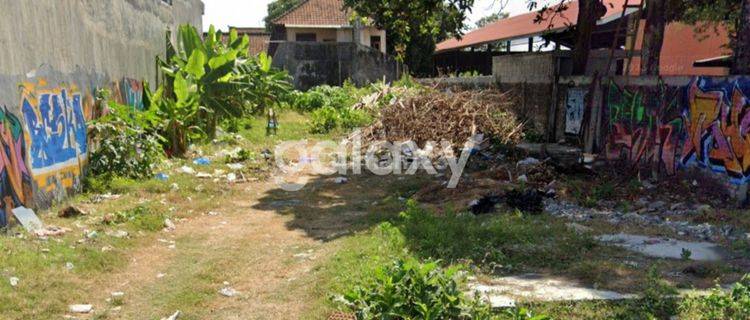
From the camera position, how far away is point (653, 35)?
32.7 feet

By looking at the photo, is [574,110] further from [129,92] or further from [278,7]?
[278,7]

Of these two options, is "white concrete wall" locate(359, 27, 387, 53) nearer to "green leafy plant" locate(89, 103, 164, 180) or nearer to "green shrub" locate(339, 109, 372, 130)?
"green shrub" locate(339, 109, 372, 130)

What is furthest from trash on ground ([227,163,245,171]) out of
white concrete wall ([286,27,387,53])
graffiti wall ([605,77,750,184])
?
white concrete wall ([286,27,387,53])

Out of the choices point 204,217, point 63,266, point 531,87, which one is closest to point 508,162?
point 531,87

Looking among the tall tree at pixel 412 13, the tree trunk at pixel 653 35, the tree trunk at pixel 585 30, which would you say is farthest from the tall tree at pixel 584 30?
the tall tree at pixel 412 13

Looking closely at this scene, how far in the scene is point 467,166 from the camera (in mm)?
10711

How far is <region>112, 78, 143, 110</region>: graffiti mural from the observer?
966 cm

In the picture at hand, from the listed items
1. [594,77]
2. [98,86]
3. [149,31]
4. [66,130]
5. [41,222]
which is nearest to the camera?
[41,222]

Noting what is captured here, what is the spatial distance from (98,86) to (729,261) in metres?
7.87

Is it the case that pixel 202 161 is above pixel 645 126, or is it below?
below

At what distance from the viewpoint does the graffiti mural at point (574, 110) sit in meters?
10.9

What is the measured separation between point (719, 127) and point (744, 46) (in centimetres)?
117

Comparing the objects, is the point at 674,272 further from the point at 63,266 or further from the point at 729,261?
the point at 63,266

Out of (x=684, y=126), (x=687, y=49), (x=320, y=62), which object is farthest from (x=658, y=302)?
(x=320, y=62)
